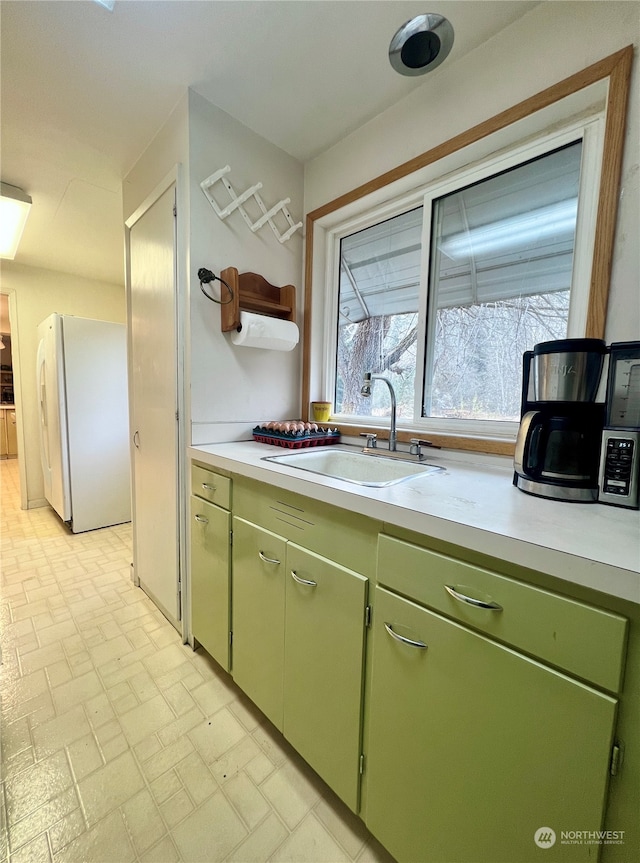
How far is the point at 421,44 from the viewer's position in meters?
1.05

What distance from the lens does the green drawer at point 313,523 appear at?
2.72ft

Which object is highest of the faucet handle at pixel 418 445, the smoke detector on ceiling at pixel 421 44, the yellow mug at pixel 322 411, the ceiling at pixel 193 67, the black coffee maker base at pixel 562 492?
the ceiling at pixel 193 67

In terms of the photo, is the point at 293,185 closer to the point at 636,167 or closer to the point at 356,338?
the point at 356,338

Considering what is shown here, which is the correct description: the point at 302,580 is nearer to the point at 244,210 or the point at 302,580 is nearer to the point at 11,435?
the point at 244,210

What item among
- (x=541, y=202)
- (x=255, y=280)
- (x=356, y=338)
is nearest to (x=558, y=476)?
(x=541, y=202)

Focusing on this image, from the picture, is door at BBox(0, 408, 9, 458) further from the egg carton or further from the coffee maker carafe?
the coffee maker carafe

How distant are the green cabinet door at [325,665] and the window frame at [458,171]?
0.76 m

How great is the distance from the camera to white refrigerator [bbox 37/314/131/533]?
2.68 m

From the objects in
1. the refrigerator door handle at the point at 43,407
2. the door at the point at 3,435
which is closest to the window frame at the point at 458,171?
the refrigerator door handle at the point at 43,407

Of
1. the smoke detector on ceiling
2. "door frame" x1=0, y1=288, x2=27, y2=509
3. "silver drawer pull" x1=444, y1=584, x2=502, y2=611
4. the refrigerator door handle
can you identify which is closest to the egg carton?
"silver drawer pull" x1=444, y1=584, x2=502, y2=611

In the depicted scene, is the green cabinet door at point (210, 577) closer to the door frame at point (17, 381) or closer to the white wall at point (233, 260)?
the white wall at point (233, 260)

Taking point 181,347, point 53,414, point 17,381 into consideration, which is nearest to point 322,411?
point 181,347

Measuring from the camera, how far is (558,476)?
32.6 inches

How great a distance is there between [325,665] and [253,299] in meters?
1.49
